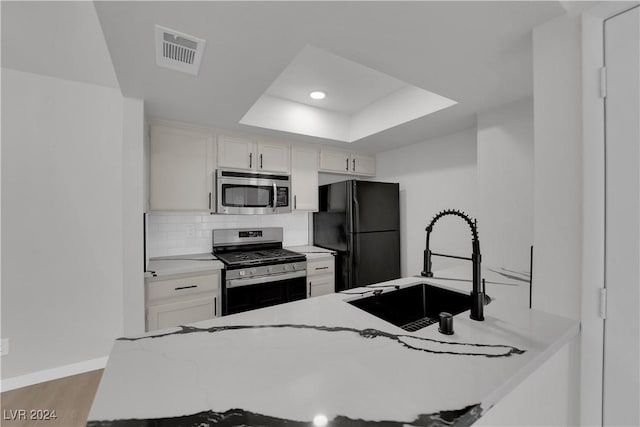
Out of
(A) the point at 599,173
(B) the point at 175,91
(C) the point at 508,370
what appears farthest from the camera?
(B) the point at 175,91

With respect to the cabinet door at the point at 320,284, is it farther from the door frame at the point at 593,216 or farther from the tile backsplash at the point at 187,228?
the door frame at the point at 593,216

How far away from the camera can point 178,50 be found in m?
1.45

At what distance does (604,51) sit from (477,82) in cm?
85

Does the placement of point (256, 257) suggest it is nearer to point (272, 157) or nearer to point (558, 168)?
point (272, 157)

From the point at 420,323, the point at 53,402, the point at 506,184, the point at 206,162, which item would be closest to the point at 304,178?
the point at 206,162

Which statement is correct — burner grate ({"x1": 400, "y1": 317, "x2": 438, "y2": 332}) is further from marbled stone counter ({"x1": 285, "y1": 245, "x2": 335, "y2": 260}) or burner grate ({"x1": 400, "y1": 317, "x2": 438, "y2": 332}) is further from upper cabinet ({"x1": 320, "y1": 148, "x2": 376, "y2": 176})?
upper cabinet ({"x1": 320, "y1": 148, "x2": 376, "y2": 176})

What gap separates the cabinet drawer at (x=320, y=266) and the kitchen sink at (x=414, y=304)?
1501 mm

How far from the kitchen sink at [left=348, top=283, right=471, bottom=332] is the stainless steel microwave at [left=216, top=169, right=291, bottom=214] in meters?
1.83

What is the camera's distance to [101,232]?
7.28ft

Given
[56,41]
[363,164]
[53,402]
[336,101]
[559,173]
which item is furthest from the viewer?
[363,164]

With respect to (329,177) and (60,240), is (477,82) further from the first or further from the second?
(60,240)

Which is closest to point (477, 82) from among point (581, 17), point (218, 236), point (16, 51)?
point (581, 17)

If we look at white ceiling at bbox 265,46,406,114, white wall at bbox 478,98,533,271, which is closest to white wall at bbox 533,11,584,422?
white wall at bbox 478,98,533,271

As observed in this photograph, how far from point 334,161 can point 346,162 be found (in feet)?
0.72
